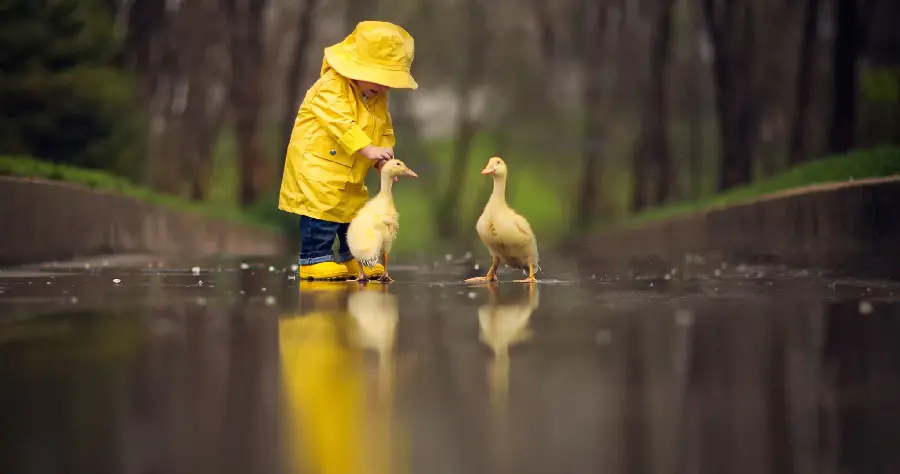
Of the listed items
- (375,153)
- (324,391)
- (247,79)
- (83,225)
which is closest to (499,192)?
(375,153)

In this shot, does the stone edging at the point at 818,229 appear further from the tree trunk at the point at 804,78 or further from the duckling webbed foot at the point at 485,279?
the tree trunk at the point at 804,78

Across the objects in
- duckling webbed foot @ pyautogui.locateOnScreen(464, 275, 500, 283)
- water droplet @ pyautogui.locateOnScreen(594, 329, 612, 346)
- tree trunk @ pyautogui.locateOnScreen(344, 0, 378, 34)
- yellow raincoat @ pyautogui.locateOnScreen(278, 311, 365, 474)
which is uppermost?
tree trunk @ pyautogui.locateOnScreen(344, 0, 378, 34)

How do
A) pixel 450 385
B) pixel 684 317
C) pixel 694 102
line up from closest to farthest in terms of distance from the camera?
1. pixel 450 385
2. pixel 684 317
3. pixel 694 102

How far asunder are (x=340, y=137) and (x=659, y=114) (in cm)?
2722

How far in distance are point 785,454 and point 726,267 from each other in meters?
11.9

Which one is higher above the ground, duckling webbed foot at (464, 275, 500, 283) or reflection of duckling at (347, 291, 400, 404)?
duckling webbed foot at (464, 275, 500, 283)

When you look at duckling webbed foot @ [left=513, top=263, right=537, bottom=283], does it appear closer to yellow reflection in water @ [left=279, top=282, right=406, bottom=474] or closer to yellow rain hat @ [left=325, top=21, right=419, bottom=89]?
yellow rain hat @ [left=325, top=21, right=419, bottom=89]

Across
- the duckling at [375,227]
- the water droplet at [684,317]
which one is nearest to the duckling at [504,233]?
the duckling at [375,227]

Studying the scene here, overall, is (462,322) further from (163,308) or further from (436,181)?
(436,181)

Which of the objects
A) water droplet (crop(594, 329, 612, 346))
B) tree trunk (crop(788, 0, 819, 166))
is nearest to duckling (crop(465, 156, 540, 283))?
water droplet (crop(594, 329, 612, 346))

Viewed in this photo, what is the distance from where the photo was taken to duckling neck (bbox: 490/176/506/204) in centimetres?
1228

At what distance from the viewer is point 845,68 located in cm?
2541

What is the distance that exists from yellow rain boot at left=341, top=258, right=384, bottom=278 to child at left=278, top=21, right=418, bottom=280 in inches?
0.4

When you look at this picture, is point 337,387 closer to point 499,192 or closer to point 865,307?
point 865,307
